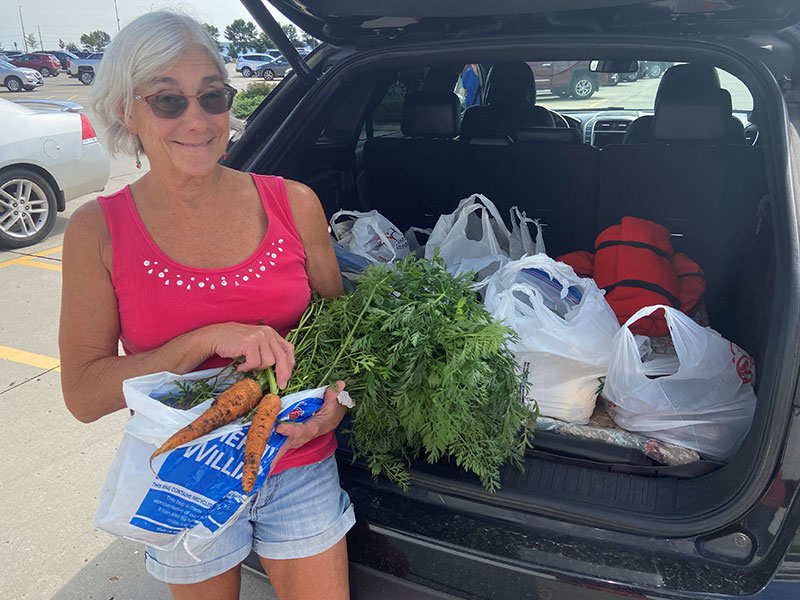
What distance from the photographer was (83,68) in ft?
109

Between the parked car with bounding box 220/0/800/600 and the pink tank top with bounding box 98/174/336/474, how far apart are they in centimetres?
41

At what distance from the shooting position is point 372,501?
5.11 ft

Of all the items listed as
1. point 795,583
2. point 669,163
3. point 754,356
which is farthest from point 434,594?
point 669,163

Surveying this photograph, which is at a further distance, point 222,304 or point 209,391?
point 222,304

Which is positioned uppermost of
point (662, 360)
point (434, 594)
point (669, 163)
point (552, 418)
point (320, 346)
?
point (669, 163)

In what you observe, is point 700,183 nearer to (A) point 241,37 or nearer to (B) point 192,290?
(B) point 192,290

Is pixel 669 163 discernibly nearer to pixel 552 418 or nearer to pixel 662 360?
pixel 662 360

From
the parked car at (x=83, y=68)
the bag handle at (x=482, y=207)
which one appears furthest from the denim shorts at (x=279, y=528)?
the parked car at (x=83, y=68)

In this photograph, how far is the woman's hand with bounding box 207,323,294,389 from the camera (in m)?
1.40

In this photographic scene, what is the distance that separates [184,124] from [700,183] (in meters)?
2.04

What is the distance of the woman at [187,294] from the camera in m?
1.46

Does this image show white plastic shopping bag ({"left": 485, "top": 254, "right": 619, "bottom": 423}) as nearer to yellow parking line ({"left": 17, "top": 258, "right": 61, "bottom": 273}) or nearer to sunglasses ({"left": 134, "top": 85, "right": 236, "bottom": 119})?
sunglasses ({"left": 134, "top": 85, "right": 236, "bottom": 119})

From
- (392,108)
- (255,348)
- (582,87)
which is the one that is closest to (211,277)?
(255,348)

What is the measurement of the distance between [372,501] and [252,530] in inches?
11.7
